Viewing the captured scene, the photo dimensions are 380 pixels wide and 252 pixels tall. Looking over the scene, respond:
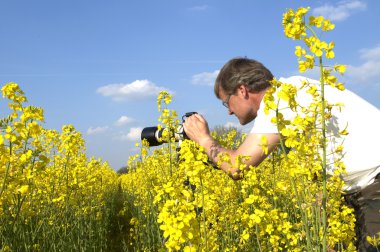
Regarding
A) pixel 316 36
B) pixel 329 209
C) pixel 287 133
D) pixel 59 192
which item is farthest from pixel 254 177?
pixel 59 192

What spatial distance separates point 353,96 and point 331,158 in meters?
0.51

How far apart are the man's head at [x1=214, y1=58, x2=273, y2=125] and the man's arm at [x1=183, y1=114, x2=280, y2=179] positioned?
11.3 inches

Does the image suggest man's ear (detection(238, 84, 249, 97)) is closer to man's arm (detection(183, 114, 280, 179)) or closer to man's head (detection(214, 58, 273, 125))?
man's head (detection(214, 58, 273, 125))

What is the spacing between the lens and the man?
2791 mm

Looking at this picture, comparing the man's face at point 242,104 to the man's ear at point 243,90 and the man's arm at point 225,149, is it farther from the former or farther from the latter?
the man's arm at point 225,149

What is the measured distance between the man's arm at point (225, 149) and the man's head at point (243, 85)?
0.29 m

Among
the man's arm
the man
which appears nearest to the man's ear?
the man

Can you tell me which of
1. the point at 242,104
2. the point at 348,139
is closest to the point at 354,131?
the point at 348,139

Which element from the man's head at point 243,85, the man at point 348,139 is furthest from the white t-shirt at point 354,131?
the man's head at point 243,85

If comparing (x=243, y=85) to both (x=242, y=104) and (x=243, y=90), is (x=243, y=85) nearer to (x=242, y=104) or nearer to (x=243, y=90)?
(x=243, y=90)

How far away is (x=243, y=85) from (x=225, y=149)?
0.54m

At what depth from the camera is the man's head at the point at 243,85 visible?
324cm

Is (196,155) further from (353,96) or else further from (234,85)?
(353,96)

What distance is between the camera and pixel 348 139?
112 inches
